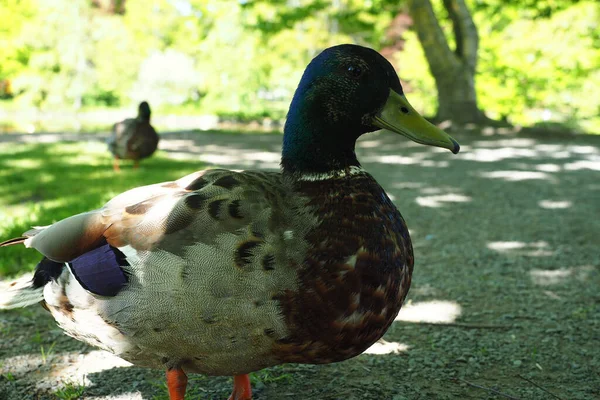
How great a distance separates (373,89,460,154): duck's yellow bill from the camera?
177 cm

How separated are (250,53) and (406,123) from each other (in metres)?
22.3

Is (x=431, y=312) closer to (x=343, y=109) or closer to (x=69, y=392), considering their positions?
(x=343, y=109)

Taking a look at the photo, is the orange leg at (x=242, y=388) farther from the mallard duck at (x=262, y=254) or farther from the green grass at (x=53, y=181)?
the green grass at (x=53, y=181)

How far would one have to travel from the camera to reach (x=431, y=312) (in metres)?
3.06

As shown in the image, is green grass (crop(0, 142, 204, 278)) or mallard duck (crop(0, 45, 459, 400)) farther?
green grass (crop(0, 142, 204, 278))

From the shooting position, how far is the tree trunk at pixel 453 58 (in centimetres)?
1171

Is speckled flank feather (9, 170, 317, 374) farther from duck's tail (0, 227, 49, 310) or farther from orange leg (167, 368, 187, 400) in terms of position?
duck's tail (0, 227, 49, 310)

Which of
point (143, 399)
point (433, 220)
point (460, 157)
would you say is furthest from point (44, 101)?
point (143, 399)

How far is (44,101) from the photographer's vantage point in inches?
1144

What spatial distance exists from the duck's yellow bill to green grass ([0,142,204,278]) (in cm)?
260

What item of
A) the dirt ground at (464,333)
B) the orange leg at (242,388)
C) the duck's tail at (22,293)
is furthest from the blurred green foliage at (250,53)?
the duck's tail at (22,293)

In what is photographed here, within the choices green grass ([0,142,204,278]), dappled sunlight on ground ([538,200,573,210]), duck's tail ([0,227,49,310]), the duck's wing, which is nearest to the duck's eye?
the duck's wing

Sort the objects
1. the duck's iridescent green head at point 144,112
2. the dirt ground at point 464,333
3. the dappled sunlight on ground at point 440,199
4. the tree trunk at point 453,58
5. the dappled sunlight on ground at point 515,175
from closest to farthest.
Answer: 1. the dirt ground at point 464,333
2. the dappled sunlight on ground at point 440,199
3. the dappled sunlight on ground at point 515,175
4. the duck's iridescent green head at point 144,112
5. the tree trunk at point 453,58

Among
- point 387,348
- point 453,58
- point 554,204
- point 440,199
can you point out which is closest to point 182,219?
point 387,348
